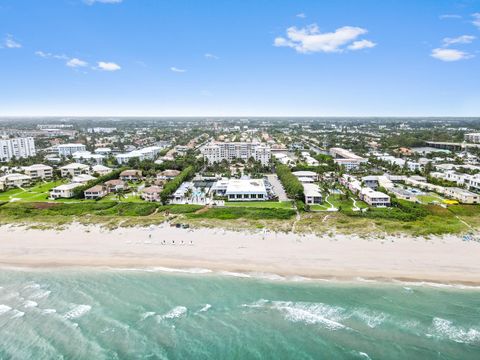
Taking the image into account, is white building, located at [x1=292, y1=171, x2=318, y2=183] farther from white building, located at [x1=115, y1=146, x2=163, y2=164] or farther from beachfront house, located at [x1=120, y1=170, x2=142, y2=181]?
white building, located at [x1=115, y1=146, x2=163, y2=164]

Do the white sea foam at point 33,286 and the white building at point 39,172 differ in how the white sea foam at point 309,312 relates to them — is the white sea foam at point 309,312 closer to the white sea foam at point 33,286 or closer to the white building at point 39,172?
the white sea foam at point 33,286

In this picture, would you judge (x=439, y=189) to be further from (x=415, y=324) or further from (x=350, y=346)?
(x=350, y=346)

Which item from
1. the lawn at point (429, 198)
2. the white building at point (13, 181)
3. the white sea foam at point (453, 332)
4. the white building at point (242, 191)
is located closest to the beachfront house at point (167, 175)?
the white building at point (242, 191)

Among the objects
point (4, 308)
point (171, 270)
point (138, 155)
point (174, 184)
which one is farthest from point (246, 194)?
point (138, 155)

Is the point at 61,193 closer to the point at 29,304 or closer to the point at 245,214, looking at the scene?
the point at 245,214

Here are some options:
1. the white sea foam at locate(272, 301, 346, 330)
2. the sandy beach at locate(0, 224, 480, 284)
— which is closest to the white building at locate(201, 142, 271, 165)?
the sandy beach at locate(0, 224, 480, 284)

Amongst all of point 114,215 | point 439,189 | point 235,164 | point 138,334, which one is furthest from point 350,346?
point 235,164
